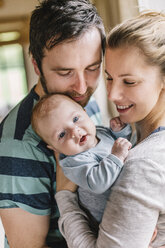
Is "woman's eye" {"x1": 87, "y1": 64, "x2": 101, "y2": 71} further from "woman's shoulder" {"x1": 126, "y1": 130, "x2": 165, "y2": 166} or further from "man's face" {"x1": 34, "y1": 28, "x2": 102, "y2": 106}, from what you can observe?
"woman's shoulder" {"x1": 126, "y1": 130, "x2": 165, "y2": 166}

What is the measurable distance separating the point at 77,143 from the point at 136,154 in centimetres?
32

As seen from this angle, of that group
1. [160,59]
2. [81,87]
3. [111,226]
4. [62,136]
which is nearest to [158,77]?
[160,59]

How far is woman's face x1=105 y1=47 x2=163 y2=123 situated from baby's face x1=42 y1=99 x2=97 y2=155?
7.1 inches

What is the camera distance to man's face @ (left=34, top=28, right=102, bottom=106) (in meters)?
1.27

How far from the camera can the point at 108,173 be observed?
40.0 inches

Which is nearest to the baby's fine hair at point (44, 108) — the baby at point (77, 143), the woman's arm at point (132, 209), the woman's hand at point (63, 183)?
the baby at point (77, 143)

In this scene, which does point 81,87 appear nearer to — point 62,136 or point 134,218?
point 62,136

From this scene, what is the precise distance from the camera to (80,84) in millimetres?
1339

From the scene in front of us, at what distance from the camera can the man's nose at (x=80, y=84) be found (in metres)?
1.34

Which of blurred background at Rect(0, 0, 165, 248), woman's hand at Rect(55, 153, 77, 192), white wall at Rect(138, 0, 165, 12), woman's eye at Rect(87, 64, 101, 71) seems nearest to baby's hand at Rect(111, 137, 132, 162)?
woman's hand at Rect(55, 153, 77, 192)

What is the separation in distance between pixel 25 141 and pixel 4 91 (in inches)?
96.4

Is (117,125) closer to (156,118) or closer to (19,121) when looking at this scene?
(156,118)

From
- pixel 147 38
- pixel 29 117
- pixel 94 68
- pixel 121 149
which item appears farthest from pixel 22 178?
pixel 147 38

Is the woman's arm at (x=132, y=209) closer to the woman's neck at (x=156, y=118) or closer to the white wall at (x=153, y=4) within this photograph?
the woman's neck at (x=156, y=118)
